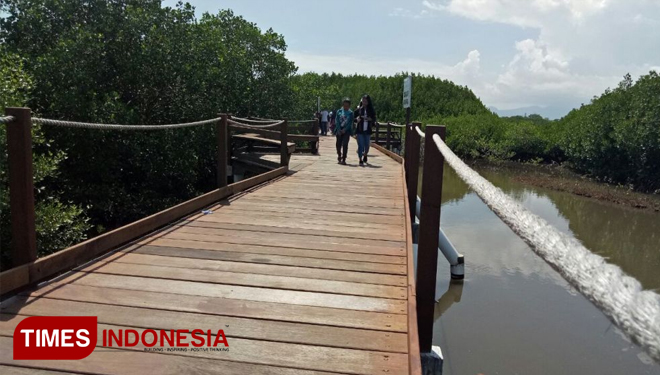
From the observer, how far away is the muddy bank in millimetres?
18375

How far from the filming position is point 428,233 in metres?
3.33

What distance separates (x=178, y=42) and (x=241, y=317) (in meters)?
11.0

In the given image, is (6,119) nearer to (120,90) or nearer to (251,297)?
(251,297)

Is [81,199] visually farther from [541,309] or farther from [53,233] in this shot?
[541,309]

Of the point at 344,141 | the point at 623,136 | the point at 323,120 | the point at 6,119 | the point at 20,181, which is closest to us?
the point at 6,119

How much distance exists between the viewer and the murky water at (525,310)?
21.0 feet

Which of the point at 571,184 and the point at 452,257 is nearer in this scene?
the point at 452,257

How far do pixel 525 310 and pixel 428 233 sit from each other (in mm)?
5692

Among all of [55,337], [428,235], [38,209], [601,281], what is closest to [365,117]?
[38,209]

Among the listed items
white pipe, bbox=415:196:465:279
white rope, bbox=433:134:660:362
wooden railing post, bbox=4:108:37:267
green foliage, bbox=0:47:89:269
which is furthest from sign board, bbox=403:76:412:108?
white rope, bbox=433:134:660:362

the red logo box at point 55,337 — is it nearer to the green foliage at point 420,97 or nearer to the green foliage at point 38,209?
the green foliage at point 38,209

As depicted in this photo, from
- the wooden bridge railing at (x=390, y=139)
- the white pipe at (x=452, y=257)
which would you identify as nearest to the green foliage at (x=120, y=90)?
the wooden bridge railing at (x=390, y=139)

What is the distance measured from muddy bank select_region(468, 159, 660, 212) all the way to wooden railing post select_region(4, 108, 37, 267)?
19124 mm

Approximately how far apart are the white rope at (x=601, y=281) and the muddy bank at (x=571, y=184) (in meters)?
18.9
